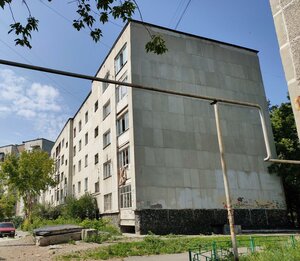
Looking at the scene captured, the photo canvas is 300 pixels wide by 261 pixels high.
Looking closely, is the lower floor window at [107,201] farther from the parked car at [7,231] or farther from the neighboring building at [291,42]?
the neighboring building at [291,42]

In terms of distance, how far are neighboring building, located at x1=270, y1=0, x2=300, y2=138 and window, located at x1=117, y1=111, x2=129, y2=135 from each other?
2061cm

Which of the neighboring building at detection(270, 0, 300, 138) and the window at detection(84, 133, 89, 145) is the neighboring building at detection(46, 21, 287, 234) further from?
the neighboring building at detection(270, 0, 300, 138)

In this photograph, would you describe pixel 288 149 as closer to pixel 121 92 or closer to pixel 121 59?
pixel 121 92

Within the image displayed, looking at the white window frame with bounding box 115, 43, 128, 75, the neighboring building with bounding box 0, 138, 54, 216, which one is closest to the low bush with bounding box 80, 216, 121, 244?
the white window frame with bounding box 115, 43, 128, 75

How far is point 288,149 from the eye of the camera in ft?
84.6

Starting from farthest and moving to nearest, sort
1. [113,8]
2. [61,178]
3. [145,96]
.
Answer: [61,178] < [145,96] < [113,8]

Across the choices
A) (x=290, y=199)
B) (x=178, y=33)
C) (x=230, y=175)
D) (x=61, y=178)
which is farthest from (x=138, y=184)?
(x=61, y=178)

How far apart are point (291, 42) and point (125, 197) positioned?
20.7 metres

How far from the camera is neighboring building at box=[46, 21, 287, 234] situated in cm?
2162

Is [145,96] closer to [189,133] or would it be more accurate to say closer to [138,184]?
[189,133]

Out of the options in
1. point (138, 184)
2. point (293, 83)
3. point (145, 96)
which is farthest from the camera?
point (145, 96)

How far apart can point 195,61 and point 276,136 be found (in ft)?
31.6

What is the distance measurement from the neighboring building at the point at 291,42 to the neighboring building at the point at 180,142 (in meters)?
18.3

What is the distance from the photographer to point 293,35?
3.12m
